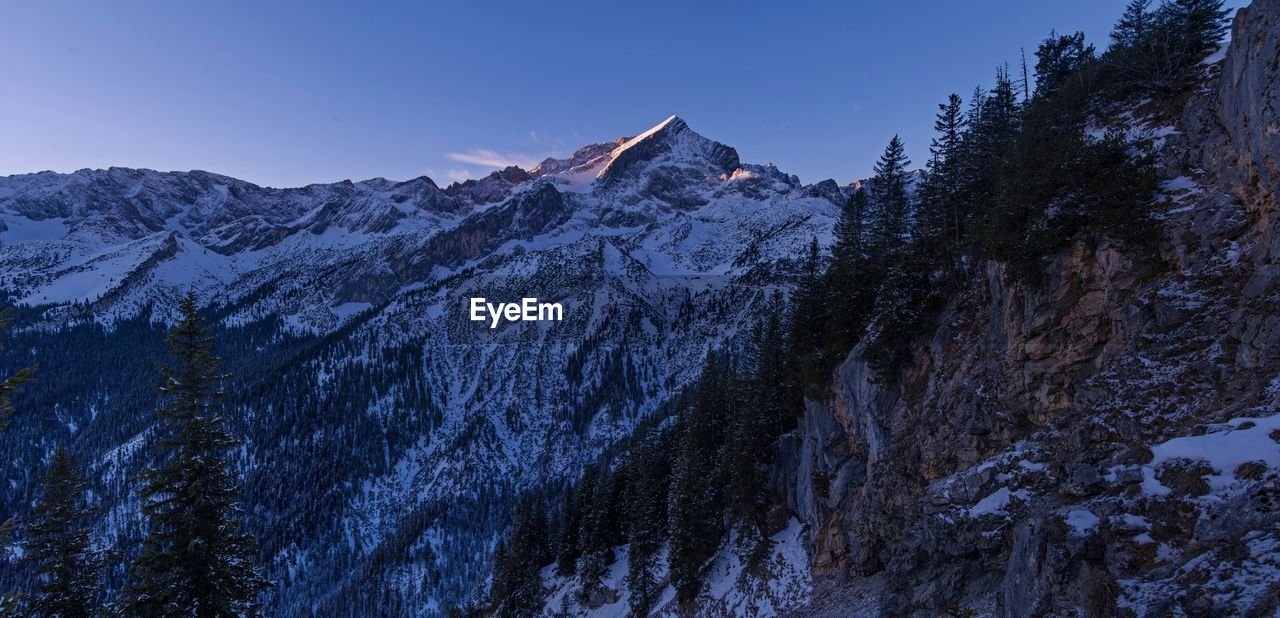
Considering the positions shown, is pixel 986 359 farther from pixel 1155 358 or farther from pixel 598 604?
pixel 598 604

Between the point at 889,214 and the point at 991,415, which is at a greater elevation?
the point at 889,214

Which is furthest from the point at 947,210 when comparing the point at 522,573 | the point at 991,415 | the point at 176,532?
the point at 522,573

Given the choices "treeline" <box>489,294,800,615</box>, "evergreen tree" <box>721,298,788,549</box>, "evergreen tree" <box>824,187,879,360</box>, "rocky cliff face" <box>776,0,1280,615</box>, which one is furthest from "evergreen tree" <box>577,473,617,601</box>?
"evergreen tree" <box>824,187,879,360</box>

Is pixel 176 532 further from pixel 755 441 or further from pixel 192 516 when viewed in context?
pixel 755 441

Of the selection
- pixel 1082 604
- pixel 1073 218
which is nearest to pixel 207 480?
pixel 1082 604

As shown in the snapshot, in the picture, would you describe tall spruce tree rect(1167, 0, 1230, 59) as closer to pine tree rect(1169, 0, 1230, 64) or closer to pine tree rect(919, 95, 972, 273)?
pine tree rect(1169, 0, 1230, 64)
